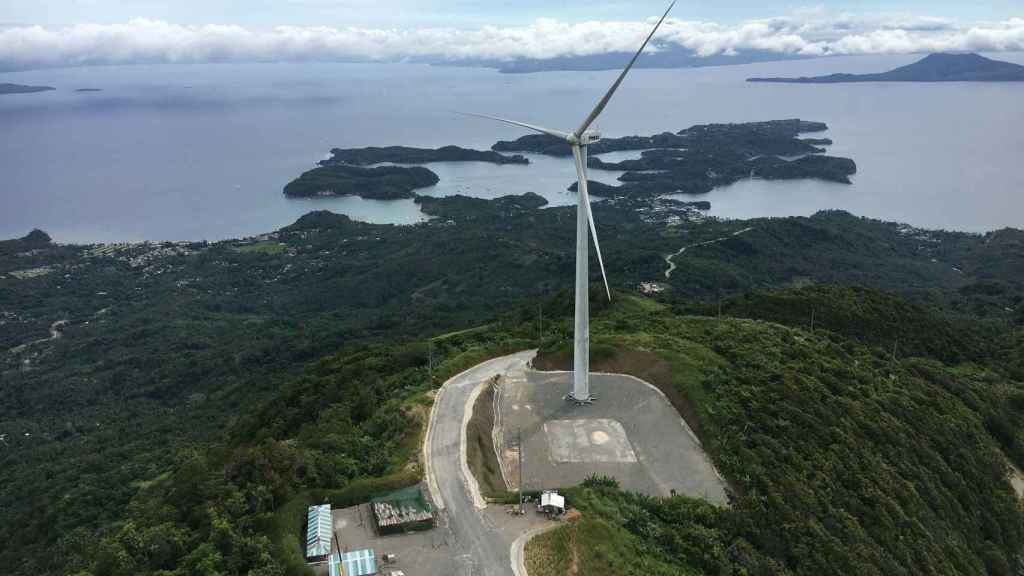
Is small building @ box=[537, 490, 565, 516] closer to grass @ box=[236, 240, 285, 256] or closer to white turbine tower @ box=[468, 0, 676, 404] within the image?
white turbine tower @ box=[468, 0, 676, 404]

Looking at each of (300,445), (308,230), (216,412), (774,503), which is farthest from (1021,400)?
(308,230)

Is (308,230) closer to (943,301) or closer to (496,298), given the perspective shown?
(496,298)

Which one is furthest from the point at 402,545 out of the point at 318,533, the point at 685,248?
the point at 685,248

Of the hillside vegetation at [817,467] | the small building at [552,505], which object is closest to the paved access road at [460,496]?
the small building at [552,505]

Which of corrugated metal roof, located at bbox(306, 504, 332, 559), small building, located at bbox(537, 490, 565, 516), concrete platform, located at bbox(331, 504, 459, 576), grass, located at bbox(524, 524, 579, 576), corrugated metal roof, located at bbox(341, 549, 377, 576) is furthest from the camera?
small building, located at bbox(537, 490, 565, 516)

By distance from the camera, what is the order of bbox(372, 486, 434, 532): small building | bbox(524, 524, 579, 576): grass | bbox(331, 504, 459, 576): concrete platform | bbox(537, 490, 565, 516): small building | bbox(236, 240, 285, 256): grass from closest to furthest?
bbox(524, 524, 579, 576): grass < bbox(331, 504, 459, 576): concrete platform < bbox(372, 486, 434, 532): small building < bbox(537, 490, 565, 516): small building < bbox(236, 240, 285, 256): grass

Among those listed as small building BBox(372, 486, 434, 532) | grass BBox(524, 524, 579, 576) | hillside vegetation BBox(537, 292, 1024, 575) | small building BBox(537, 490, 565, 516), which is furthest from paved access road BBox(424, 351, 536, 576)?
hillside vegetation BBox(537, 292, 1024, 575)

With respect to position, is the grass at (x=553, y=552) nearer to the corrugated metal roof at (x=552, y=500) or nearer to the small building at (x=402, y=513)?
the corrugated metal roof at (x=552, y=500)
